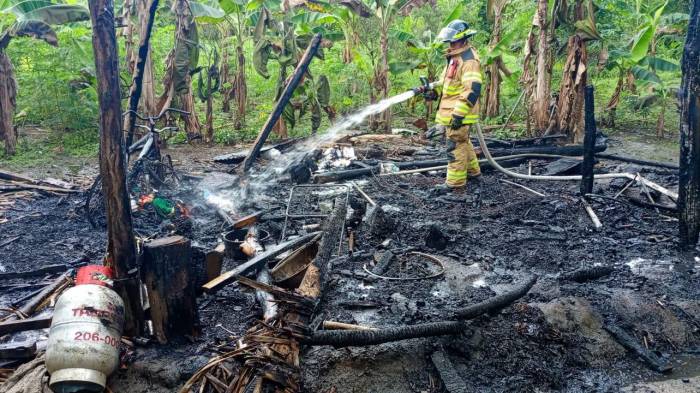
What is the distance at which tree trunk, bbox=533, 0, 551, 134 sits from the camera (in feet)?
35.2

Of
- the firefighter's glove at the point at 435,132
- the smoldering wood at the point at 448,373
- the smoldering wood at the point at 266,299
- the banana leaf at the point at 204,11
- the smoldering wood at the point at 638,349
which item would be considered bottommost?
the smoldering wood at the point at 638,349

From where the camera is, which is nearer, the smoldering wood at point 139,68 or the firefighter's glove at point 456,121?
the smoldering wood at point 139,68

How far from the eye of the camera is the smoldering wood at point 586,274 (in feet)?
16.1

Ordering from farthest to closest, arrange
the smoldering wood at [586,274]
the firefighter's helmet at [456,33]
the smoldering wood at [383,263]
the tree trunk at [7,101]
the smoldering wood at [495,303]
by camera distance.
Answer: the tree trunk at [7,101], the firefighter's helmet at [456,33], the smoldering wood at [383,263], the smoldering wood at [586,274], the smoldering wood at [495,303]

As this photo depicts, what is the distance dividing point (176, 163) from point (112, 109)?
7.02 m

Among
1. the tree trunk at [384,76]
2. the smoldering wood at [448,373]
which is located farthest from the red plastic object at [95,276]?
the tree trunk at [384,76]

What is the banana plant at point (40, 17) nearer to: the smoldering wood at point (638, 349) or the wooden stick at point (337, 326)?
the wooden stick at point (337, 326)

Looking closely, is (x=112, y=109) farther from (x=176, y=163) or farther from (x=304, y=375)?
(x=176, y=163)

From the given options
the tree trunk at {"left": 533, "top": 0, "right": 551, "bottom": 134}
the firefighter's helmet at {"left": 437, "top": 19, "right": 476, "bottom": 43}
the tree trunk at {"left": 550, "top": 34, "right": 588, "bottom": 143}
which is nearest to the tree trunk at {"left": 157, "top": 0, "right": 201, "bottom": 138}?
the firefighter's helmet at {"left": 437, "top": 19, "right": 476, "bottom": 43}

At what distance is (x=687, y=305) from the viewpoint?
4445mm

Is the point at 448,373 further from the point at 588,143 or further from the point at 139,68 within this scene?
the point at 588,143

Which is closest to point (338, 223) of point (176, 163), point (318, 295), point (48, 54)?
point (318, 295)

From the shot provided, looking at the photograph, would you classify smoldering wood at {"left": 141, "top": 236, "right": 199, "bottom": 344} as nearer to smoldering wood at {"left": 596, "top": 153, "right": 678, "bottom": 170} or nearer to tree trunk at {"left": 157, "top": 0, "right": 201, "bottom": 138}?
tree trunk at {"left": 157, "top": 0, "right": 201, "bottom": 138}

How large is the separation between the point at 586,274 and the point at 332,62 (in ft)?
37.3
